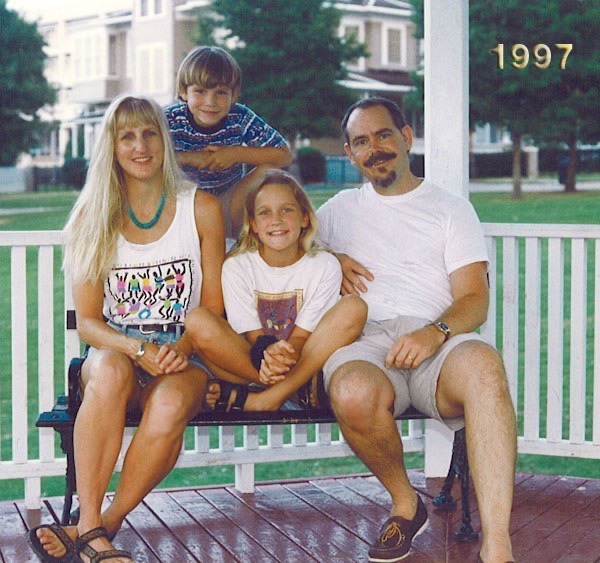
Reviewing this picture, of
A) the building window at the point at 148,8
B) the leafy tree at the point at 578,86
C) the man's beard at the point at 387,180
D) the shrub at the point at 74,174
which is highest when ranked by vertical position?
the building window at the point at 148,8

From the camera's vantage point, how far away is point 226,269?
3.07 m

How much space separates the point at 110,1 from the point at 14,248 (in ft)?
85.5

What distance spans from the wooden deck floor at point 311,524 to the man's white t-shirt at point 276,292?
0.60m

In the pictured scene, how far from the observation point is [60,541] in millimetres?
2783

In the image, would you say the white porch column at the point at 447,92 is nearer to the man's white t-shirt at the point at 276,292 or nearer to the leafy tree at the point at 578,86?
the man's white t-shirt at the point at 276,292

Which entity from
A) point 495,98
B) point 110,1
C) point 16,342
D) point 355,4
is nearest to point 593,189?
point 495,98

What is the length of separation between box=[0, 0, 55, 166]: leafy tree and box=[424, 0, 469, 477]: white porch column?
21334mm

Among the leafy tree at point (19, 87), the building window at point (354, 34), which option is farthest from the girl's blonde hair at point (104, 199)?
the leafy tree at point (19, 87)

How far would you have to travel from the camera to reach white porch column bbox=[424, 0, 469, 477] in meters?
3.73

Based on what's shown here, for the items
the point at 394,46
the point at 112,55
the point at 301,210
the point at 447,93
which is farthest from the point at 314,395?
the point at 112,55

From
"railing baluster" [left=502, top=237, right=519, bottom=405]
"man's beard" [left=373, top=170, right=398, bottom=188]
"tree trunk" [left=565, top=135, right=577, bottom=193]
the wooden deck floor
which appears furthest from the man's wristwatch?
"tree trunk" [left=565, top=135, right=577, bottom=193]

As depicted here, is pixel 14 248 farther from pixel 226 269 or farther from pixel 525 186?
pixel 525 186

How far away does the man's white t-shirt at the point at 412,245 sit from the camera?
10.4 feet

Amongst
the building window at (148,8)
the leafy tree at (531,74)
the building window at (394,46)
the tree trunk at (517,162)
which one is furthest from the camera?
the building window at (148,8)
